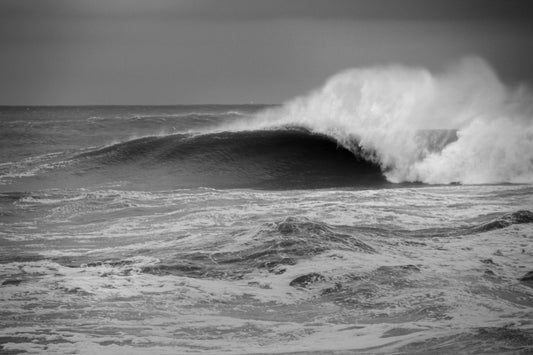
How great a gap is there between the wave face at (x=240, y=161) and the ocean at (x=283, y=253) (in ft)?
0.43

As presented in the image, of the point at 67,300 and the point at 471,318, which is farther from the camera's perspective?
the point at 67,300

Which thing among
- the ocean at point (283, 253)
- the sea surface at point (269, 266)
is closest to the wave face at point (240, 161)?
the ocean at point (283, 253)

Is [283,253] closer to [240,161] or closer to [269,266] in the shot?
[269,266]

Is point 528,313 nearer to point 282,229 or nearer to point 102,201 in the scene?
point 282,229

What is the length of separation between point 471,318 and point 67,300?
4496mm

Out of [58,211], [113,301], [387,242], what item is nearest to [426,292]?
[387,242]

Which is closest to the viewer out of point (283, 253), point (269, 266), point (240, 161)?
point (269, 266)

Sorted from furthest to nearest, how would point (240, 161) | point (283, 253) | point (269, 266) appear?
point (240, 161), point (283, 253), point (269, 266)

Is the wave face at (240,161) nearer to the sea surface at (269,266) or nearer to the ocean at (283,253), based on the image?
the ocean at (283,253)

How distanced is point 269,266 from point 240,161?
14296 millimetres

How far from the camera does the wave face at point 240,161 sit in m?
21.1

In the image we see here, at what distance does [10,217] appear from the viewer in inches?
578

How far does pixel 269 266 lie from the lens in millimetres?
9453

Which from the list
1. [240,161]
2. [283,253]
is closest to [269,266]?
[283,253]
